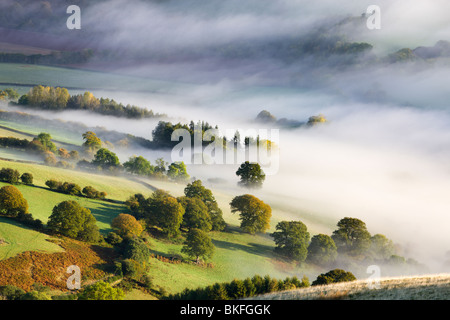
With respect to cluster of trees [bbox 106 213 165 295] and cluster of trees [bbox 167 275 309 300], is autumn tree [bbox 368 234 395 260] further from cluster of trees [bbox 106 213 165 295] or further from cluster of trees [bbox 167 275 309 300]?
cluster of trees [bbox 106 213 165 295]

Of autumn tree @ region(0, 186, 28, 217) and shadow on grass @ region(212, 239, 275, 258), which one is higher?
autumn tree @ region(0, 186, 28, 217)

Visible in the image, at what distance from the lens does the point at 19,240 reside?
60500 mm

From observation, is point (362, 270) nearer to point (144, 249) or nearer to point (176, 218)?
point (176, 218)

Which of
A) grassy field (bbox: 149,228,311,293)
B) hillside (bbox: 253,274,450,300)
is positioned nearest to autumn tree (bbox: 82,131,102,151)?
grassy field (bbox: 149,228,311,293)

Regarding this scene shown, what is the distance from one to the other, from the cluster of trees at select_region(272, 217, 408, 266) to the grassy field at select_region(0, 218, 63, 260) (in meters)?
44.0

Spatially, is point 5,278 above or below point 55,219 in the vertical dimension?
below

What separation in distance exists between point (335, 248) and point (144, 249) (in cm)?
4109

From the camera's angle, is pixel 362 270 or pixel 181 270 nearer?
pixel 181 270

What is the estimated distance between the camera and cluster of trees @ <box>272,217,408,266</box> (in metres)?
83.2

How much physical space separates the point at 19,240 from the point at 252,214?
4891 cm

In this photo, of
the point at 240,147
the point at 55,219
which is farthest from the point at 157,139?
the point at 55,219

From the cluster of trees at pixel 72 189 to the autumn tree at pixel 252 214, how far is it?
31.3m
